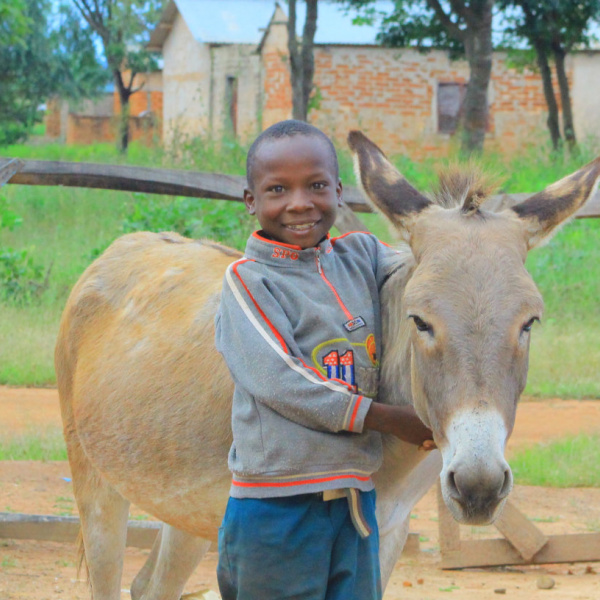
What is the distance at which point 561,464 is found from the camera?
6.46 m

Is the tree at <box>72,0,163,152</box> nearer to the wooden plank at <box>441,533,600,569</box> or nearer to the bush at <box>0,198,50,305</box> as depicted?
the bush at <box>0,198,50,305</box>

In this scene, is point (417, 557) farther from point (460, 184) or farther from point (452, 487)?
point (452, 487)

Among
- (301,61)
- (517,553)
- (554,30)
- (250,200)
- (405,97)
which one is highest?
(554,30)

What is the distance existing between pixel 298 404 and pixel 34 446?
492 cm

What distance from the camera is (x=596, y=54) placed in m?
25.0

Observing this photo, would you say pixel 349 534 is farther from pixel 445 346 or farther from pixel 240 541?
pixel 445 346

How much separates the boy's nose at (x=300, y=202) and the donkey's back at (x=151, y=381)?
0.85 m

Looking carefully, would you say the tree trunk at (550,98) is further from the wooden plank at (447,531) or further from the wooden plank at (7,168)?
the wooden plank at (447,531)

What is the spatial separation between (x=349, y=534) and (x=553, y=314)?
823cm

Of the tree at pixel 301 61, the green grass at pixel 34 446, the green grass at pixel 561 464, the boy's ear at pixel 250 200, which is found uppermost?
the tree at pixel 301 61

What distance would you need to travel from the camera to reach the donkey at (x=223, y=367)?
211 cm

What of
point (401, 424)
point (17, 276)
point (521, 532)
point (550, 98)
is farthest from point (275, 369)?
point (550, 98)

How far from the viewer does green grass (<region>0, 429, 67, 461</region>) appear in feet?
21.7

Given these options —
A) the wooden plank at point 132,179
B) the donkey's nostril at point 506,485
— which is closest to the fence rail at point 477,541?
the wooden plank at point 132,179
